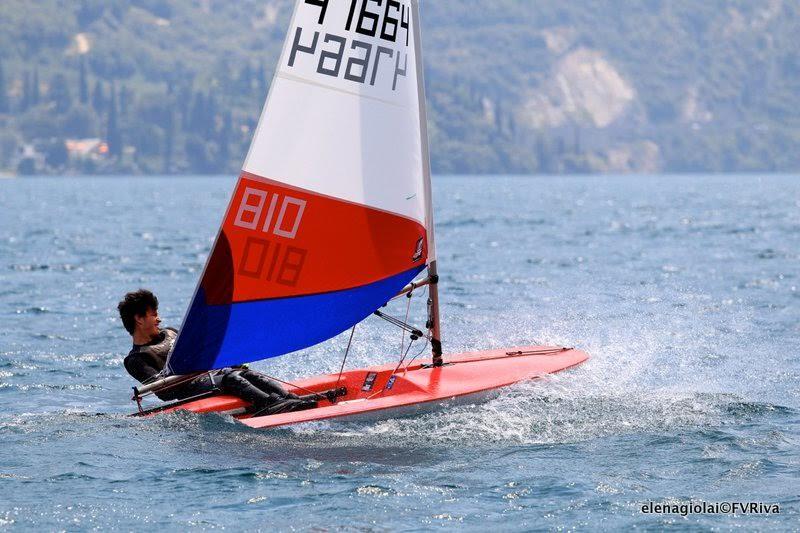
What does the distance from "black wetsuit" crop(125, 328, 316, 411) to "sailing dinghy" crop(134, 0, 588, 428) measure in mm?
121

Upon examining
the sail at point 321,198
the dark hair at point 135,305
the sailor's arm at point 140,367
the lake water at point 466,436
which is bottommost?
the lake water at point 466,436

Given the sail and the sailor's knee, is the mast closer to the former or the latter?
the sail

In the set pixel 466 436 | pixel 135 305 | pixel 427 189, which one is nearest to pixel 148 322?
pixel 135 305

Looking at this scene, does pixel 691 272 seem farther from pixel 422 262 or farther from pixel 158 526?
pixel 158 526

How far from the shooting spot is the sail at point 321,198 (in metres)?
11.8

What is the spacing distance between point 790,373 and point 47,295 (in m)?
14.7

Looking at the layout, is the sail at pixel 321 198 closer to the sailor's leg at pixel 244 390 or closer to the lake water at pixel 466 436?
the sailor's leg at pixel 244 390

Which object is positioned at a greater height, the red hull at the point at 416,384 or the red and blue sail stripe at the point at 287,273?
the red and blue sail stripe at the point at 287,273

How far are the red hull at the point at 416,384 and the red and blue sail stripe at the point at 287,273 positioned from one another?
2.15ft

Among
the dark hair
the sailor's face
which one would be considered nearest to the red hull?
the sailor's face

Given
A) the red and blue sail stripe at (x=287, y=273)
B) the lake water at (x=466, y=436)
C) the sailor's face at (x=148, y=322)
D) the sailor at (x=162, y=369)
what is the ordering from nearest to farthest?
the lake water at (x=466, y=436) → the red and blue sail stripe at (x=287, y=273) → the sailor at (x=162, y=369) → the sailor's face at (x=148, y=322)

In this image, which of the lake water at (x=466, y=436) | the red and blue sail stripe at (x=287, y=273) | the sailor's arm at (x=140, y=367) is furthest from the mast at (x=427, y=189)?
the sailor's arm at (x=140, y=367)

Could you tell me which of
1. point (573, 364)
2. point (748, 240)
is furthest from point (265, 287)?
point (748, 240)

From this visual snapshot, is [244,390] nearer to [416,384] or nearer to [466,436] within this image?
[416,384]
